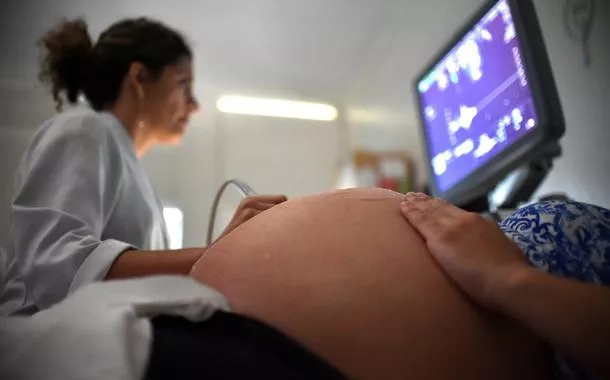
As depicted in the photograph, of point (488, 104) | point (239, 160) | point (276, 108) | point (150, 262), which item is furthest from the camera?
point (276, 108)

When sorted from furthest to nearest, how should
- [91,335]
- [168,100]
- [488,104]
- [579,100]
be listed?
[168,100], [579,100], [488,104], [91,335]

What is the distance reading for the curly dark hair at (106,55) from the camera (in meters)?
1.41

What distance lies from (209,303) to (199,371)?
93 millimetres

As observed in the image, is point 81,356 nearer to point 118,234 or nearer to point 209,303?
point 209,303

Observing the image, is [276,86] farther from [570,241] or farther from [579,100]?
[570,241]

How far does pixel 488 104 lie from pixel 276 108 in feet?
5.13

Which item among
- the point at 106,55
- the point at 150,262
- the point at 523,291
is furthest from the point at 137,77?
the point at 523,291

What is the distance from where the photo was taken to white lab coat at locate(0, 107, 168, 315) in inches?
34.1

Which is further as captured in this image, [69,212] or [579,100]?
[579,100]

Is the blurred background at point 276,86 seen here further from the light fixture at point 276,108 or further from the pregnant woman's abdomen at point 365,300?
the pregnant woman's abdomen at point 365,300

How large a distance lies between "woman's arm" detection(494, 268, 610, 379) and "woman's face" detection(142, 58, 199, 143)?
44.6 inches

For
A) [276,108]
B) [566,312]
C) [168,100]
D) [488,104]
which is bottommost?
[566,312]

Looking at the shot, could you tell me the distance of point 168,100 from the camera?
1.50 metres

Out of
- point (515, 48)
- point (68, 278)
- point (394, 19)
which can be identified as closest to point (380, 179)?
point (394, 19)
